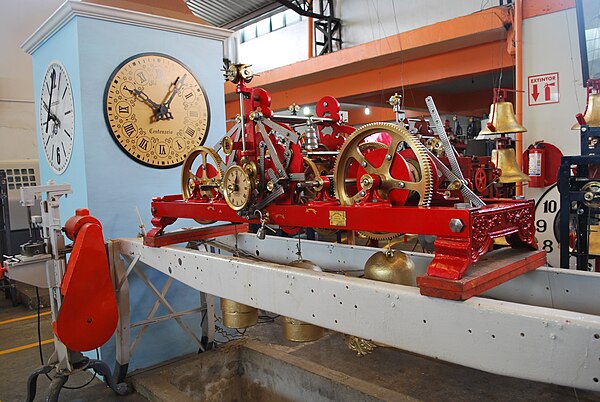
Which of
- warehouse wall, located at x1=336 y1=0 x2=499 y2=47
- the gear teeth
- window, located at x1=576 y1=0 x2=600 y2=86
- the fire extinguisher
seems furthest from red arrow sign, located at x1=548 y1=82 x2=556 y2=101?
the gear teeth

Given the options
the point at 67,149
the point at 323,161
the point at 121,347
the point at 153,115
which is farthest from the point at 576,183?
the point at 67,149

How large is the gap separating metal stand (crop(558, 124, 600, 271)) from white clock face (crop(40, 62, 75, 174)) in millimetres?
A: 3375

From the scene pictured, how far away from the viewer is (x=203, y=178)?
102 inches

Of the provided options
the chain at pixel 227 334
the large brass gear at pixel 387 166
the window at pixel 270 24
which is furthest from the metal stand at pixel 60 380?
the window at pixel 270 24

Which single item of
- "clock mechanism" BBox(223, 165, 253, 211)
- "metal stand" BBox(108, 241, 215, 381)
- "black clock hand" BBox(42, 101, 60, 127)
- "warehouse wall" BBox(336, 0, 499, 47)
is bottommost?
"metal stand" BBox(108, 241, 215, 381)

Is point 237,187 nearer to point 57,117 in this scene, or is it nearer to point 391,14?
point 57,117

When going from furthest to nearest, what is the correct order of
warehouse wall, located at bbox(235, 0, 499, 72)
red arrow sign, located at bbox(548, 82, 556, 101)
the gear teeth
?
warehouse wall, located at bbox(235, 0, 499, 72) → red arrow sign, located at bbox(548, 82, 556, 101) → the gear teeth

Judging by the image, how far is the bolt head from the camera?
4.73 feet

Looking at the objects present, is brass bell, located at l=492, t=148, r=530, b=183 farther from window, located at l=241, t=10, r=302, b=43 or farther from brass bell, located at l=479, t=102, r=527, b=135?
window, located at l=241, t=10, r=302, b=43

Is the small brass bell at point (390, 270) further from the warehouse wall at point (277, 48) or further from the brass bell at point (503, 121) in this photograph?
the warehouse wall at point (277, 48)

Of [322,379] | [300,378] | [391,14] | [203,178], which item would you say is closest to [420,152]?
[203,178]

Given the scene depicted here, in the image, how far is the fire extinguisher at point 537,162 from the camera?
418 cm

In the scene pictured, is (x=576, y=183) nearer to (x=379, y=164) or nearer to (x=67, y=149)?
(x=379, y=164)

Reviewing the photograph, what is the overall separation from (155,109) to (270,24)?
7195mm
